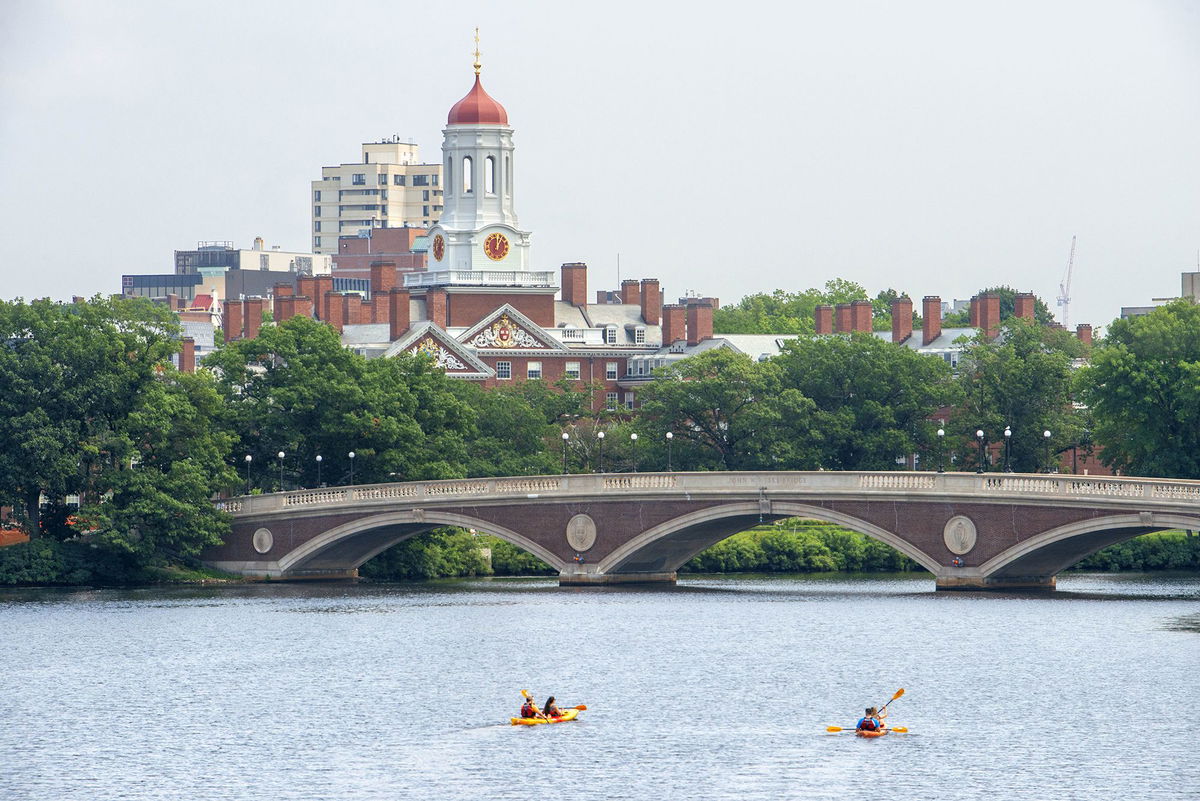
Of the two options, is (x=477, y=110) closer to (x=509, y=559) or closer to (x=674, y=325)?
(x=674, y=325)

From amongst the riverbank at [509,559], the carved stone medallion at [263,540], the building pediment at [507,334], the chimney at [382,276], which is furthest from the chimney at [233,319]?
the carved stone medallion at [263,540]

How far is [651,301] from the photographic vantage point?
161875 millimetres

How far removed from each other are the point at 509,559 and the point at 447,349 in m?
36.4

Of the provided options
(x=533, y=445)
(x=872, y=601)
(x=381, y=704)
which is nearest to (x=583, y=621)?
(x=872, y=601)

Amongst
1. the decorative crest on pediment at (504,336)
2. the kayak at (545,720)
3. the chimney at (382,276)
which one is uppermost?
the chimney at (382,276)

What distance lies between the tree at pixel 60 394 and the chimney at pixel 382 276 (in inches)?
2278

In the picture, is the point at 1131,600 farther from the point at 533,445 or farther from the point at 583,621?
the point at 533,445

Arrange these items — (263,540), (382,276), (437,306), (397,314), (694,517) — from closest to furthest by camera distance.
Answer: (694,517) < (263,540) < (397,314) < (437,306) < (382,276)

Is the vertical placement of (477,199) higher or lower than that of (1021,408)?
higher

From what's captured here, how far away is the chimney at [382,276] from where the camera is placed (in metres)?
159

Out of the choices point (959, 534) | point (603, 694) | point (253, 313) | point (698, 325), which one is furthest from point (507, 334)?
point (603, 694)

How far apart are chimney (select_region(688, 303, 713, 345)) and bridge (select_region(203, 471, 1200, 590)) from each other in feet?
182

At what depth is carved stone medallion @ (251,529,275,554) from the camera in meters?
99.2

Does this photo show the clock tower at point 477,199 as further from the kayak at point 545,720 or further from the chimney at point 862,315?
the kayak at point 545,720
